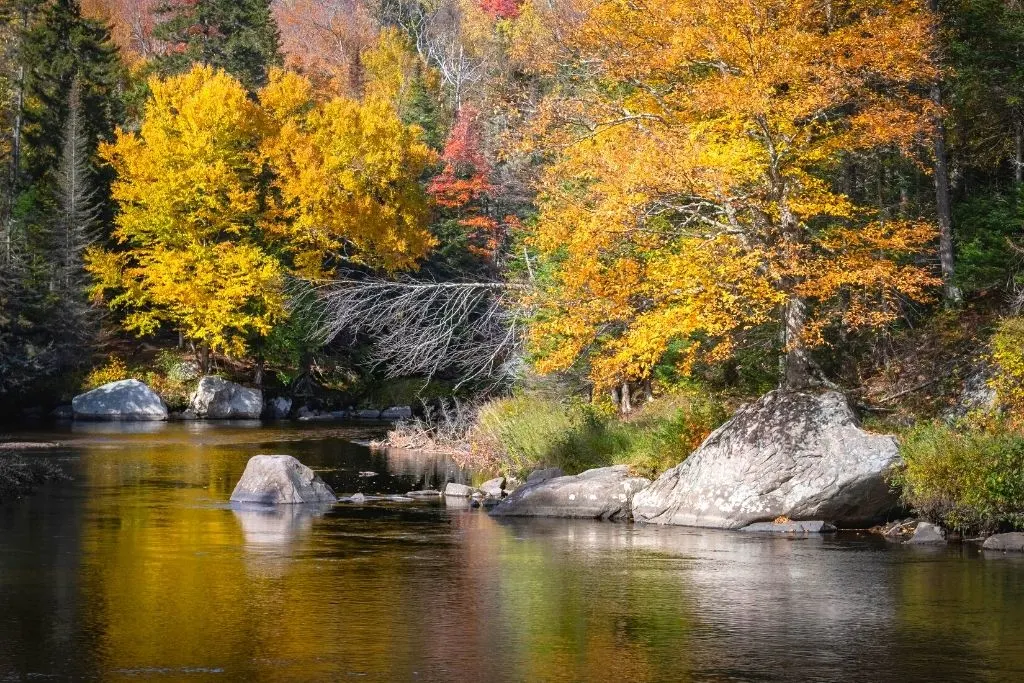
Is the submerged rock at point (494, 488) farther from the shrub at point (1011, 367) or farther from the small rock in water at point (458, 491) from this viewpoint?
the shrub at point (1011, 367)

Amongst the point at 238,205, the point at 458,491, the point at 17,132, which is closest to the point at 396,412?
the point at 238,205

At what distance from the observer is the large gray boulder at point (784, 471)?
22.0m

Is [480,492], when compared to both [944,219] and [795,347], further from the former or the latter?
[944,219]

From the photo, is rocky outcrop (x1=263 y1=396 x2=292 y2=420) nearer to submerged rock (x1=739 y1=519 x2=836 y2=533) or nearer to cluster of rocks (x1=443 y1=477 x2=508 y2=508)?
cluster of rocks (x1=443 y1=477 x2=508 y2=508)

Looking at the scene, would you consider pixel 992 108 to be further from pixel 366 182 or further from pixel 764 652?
pixel 366 182

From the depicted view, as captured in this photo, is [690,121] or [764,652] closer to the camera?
[764,652]

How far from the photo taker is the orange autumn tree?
23969mm

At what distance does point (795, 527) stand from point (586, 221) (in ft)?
23.7

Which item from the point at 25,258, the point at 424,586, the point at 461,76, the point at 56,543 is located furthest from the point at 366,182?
the point at 424,586

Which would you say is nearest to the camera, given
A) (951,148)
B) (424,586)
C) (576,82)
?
(424,586)

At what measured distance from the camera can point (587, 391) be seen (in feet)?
112

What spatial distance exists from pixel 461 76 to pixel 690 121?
46.9m

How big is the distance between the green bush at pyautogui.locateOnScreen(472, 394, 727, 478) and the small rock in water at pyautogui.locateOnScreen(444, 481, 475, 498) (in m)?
1.73

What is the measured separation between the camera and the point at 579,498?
24359 millimetres
